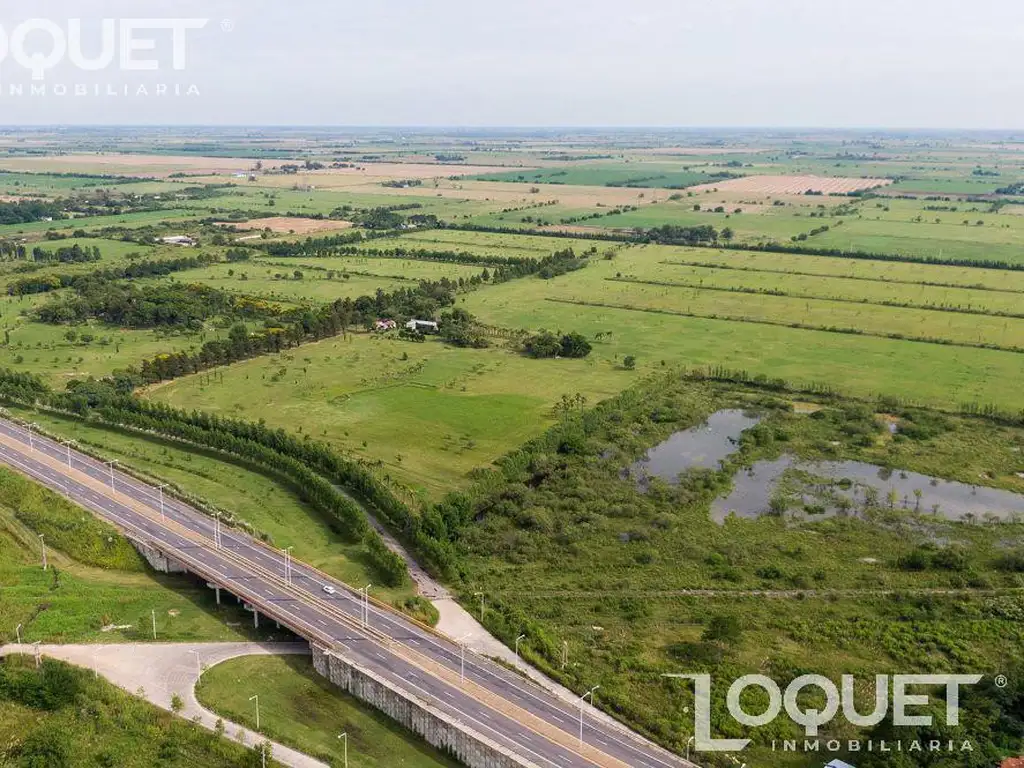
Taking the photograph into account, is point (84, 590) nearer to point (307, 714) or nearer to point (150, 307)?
point (307, 714)

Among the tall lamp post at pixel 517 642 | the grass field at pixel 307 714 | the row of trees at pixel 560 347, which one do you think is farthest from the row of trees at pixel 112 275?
the tall lamp post at pixel 517 642

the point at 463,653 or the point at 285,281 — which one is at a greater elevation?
the point at 285,281

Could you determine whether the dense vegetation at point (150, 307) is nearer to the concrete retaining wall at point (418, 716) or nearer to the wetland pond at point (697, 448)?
the wetland pond at point (697, 448)

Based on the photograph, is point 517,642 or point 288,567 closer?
point 517,642

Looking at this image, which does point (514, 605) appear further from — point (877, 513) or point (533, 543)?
point (877, 513)

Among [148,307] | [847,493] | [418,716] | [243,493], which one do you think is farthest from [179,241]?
[418,716]

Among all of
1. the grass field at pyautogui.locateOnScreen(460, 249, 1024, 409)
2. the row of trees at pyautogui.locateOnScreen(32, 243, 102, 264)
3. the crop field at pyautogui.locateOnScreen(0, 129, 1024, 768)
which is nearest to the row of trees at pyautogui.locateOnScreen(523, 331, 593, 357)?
the crop field at pyautogui.locateOnScreen(0, 129, 1024, 768)
